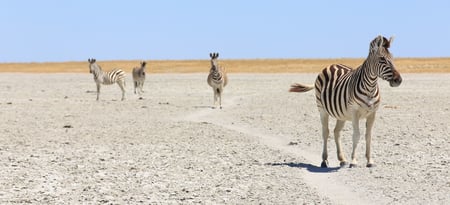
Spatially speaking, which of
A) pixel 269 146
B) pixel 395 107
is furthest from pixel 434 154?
pixel 395 107

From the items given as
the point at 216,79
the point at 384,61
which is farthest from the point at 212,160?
the point at 216,79

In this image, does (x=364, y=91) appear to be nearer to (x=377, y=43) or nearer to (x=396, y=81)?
(x=396, y=81)

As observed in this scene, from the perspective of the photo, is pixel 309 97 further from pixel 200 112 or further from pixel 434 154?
pixel 434 154

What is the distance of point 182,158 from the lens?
1195 centimetres

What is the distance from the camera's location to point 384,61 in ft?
35.5

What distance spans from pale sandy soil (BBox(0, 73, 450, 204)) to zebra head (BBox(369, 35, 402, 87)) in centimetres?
122

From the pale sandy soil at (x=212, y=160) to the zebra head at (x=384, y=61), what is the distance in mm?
1224

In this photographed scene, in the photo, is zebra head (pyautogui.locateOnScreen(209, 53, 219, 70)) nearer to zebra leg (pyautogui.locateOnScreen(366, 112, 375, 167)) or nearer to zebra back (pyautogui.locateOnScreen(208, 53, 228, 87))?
zebra back (pyautogui.locateOnScreen(208, 53, 228, 87))

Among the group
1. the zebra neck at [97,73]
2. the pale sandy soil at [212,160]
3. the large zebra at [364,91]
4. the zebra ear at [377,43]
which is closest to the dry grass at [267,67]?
the zebra neck at [97,73]

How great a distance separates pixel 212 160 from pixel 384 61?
287cm

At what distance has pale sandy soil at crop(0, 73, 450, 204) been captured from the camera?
881 centimetres

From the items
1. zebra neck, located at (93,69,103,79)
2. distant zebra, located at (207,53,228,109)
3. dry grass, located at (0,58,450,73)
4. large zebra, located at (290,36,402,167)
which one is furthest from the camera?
dry grass, located at (0,58,450,73)

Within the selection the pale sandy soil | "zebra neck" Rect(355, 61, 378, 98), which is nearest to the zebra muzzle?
"zebra neck" Rect(355, 61, 378, 98)

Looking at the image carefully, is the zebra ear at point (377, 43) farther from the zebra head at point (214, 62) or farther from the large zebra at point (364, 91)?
the zebra head at point (214, 62)
